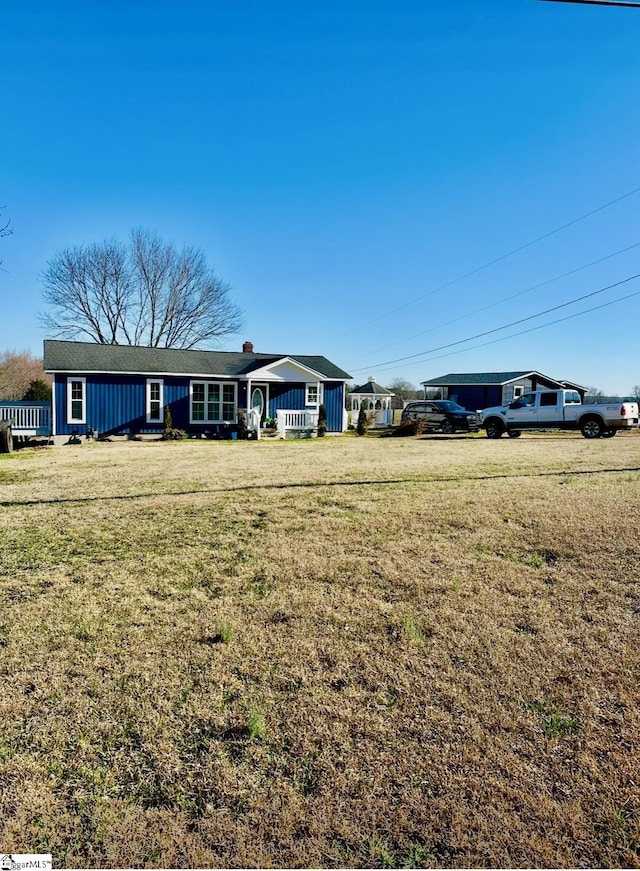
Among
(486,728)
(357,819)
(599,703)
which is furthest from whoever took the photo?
(599,703)

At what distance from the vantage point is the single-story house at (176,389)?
829 inches

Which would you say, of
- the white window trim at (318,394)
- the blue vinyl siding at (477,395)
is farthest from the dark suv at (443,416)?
the blue vinyl siding at (477,395)

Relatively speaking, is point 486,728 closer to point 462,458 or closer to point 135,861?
point 135,861

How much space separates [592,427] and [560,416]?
1236 mm

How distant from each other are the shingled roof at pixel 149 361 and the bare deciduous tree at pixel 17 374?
2155 centimetres

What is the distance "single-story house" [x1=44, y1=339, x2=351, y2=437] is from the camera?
69.1 feet

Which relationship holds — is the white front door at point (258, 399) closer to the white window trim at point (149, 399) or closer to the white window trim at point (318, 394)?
the white window trim at point (318, 394)

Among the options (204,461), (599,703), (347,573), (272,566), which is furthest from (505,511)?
(204,461)

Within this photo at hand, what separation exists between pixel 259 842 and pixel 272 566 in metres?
2.82

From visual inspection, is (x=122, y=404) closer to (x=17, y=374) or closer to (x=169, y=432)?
(x=169, y=432)

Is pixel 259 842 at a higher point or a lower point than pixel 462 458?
lower

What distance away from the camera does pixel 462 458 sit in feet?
41.7

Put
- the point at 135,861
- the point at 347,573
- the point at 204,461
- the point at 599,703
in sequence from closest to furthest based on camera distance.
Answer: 1. the point at 135,861
2. the point at 599,703
3. the point at 347,573
4. the point at 204,461

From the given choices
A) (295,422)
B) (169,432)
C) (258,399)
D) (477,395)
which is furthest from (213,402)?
(477,395)
